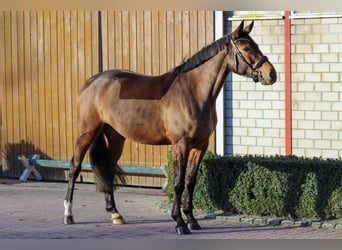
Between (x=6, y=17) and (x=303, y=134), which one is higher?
(x=6, y=17)

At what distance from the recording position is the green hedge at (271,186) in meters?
8.53

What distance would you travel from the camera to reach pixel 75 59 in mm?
12156

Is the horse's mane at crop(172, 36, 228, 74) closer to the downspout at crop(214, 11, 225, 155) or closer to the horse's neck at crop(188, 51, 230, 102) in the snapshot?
the horse's neck at crop(188, 51, 230, 102)

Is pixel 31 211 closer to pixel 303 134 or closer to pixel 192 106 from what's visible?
pixel 192 106

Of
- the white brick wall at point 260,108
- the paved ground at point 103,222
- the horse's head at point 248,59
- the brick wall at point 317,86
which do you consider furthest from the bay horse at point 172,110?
the brick wall at point 317,86

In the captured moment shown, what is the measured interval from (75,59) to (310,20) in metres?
3.94

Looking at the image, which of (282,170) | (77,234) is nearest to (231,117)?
(282,170)

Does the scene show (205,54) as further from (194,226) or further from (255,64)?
(194,226)

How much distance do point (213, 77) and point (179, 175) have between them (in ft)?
3.63

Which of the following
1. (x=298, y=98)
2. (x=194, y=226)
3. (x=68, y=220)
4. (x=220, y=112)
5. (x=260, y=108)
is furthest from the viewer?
(x=220, y=112)

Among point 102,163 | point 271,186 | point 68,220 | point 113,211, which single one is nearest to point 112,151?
point 102,163

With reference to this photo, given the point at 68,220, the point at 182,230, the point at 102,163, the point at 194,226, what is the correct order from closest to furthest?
the point at 182,230 → the point at 194,226 → the point at 68,220 → the point at 102,163

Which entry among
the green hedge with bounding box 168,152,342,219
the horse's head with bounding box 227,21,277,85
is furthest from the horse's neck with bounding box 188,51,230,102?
the green hedge with bounding box 168,152,342,219

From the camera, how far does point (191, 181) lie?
8.38m
